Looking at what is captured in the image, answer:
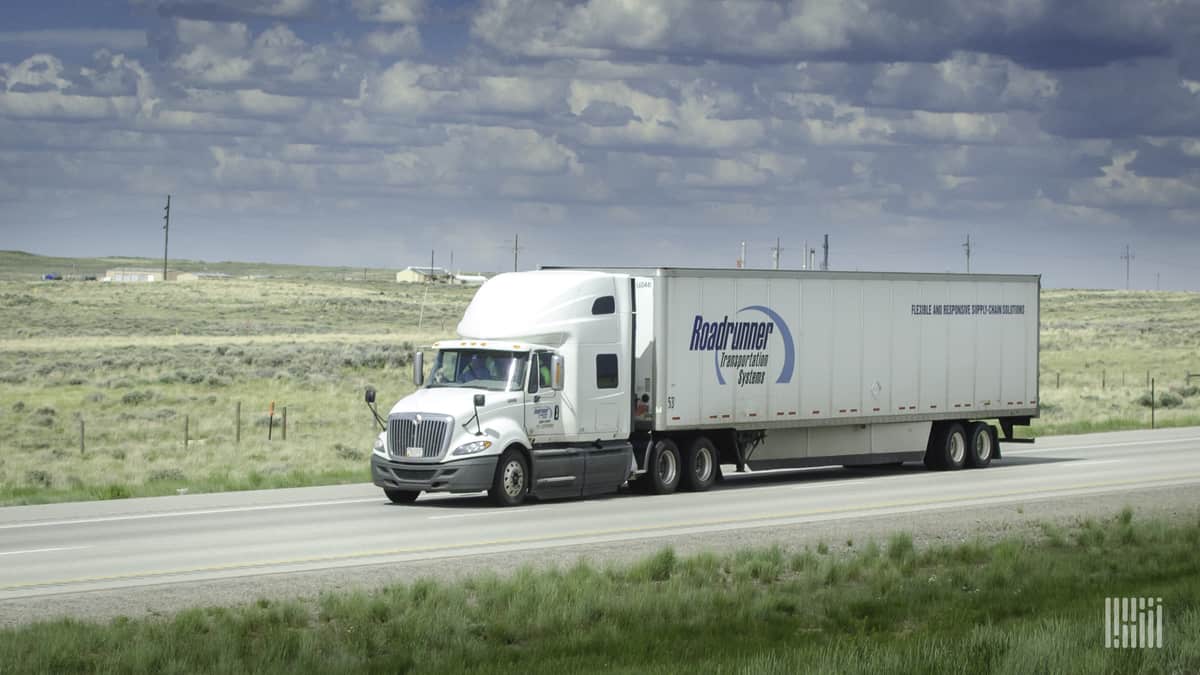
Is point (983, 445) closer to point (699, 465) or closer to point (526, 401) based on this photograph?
point (699, 465)

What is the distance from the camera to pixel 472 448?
910 inches

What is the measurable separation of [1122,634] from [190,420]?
35012mm

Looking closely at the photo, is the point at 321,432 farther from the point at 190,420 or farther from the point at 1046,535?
the point at 1046,535

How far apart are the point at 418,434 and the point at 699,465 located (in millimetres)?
5448

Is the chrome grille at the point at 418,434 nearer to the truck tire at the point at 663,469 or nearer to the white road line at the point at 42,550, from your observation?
the truck tire at the point at 663,469

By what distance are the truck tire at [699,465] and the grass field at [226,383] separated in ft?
21.1

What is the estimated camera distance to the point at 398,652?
12.0m

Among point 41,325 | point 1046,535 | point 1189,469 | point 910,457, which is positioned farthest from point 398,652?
point 41,325

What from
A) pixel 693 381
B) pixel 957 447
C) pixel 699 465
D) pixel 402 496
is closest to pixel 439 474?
pixel 402 496

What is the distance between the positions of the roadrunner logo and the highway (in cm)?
199

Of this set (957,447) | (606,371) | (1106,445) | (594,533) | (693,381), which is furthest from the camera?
(1106,445)

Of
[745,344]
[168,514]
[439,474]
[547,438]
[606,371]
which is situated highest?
[745,344]

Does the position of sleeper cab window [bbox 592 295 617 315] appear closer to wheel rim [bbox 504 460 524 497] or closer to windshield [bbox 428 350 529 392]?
windshield [bbox 428 350 529 392]

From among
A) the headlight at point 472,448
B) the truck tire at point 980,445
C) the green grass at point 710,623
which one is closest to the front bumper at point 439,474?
the headlight at point 472,448
